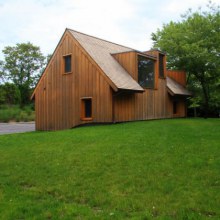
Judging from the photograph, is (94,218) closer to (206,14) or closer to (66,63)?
(66,63)

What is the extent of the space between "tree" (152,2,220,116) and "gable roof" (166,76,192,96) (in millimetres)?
1407

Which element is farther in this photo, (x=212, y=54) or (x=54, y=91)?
(x=212, y=54)

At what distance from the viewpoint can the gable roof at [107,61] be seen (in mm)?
19781

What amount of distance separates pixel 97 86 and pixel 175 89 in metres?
9.13

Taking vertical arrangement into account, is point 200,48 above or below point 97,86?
above

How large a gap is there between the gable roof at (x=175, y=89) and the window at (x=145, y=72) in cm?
292

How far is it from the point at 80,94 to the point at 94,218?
54.0 feet

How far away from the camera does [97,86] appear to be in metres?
20.0

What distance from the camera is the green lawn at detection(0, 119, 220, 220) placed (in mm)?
5129

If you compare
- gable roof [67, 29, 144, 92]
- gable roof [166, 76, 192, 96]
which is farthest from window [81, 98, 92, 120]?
gable roof [166, 76, 192, 96]

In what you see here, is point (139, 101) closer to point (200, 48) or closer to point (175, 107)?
point (175, 107)

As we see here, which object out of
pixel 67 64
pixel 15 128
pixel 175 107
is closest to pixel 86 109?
pixel 67 64

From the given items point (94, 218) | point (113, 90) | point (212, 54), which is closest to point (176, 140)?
point (94, 218)

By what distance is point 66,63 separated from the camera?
22.3 meters
